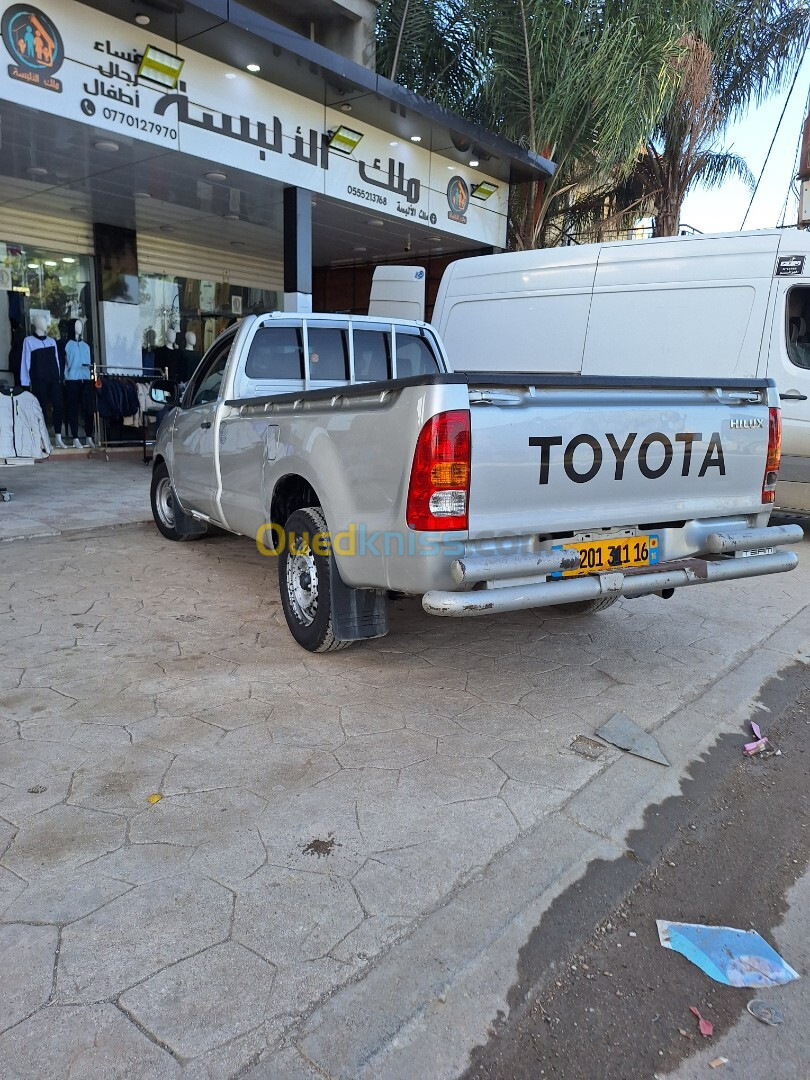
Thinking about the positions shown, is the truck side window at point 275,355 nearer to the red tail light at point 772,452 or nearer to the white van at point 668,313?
the red tail light at point 772,452

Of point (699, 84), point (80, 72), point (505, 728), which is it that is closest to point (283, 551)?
point (505, 728)

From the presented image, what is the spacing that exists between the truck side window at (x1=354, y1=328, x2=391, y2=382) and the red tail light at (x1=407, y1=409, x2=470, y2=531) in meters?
2.83

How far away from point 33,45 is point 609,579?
316 inches

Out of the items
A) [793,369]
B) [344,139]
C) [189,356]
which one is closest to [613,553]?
[793,369]

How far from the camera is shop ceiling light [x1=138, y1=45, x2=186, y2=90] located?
838cm

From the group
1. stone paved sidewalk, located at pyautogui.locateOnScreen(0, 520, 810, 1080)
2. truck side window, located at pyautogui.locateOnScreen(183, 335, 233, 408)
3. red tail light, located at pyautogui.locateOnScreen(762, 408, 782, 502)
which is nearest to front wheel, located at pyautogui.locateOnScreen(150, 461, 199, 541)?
truck side window, located at pyautogui.locateOnScreen(183, 335, 233, 408)

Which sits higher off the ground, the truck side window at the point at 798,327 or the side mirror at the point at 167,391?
the truck side window at the point at 798,327

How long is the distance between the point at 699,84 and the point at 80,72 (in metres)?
11.1

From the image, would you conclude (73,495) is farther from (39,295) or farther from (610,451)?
(610,451)

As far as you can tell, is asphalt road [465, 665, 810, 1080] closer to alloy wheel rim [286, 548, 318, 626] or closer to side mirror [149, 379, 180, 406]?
alloy wheel rim [286, 548, 318, 626]

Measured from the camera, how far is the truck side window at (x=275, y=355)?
18.1 ft

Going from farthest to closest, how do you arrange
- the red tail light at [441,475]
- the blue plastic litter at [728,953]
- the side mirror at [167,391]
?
the side mirror at [167,391] < the red tail light at [441,475] < the blue plastic litter at [728,953]

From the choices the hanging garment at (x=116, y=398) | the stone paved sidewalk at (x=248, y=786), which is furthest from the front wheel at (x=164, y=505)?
the hanging garment at (x=116, y=398)

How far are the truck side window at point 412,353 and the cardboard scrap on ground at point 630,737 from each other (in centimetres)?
339
